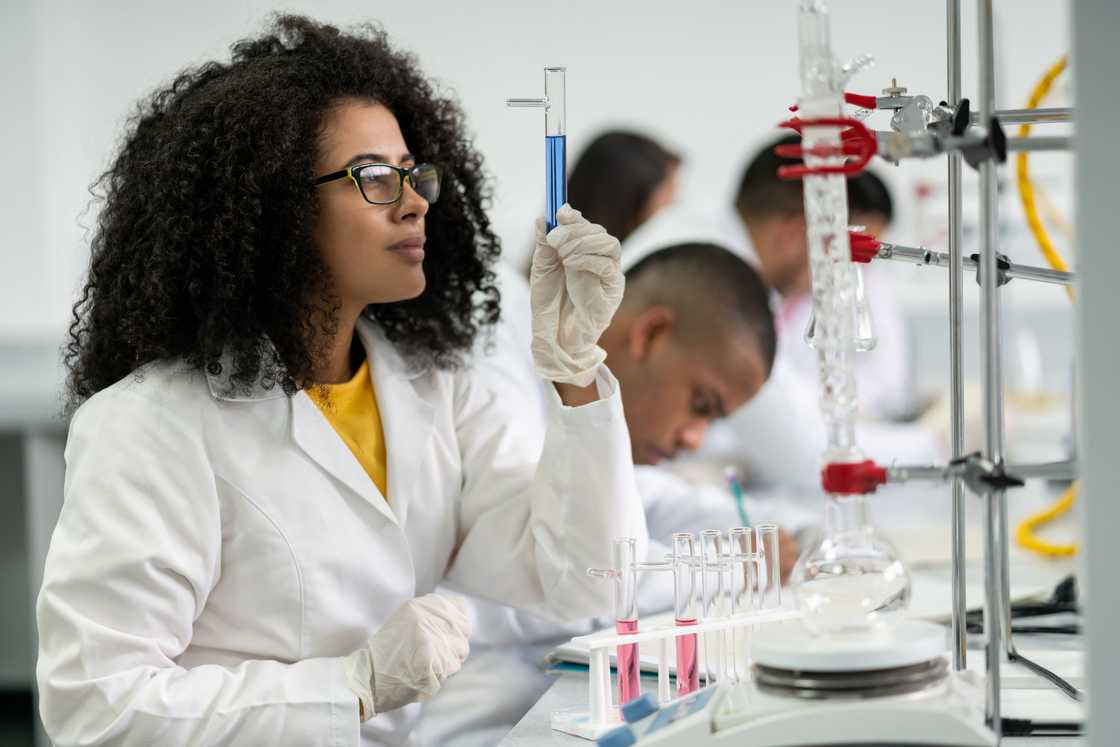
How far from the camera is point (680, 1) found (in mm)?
3930

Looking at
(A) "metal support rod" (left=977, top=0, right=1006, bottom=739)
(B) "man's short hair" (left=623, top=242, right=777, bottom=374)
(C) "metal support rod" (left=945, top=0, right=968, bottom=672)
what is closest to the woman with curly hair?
(C) "metal support rod" (left=945, top=0, right=968, bottom=672)

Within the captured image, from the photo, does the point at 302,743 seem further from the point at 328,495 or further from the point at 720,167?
the point at 720,167

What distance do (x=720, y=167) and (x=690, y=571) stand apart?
2.94 m

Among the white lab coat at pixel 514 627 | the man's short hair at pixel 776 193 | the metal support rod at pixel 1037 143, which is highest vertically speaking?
the man's short hair at pixel 776 193

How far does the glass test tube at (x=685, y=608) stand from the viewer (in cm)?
116

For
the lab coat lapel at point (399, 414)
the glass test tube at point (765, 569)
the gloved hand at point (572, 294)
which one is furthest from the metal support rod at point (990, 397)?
the lab coat lapel at point (399, 414)

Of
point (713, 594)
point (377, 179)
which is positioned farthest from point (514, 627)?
point (377, 179)

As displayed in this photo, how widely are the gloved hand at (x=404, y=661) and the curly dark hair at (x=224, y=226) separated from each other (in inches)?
13.6

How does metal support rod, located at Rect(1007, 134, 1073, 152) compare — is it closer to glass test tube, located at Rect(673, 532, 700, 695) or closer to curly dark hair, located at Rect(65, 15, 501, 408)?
glass test tube, located at Rect(673, 532, 700, 695)

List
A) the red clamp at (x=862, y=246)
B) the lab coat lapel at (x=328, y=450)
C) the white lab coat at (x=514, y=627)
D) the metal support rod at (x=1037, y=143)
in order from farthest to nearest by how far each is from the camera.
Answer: the white lab coat at (x=514, y=627)
the lab coat lapel at (x=328, y=450)
the red clamp at (x=862, y=246)
the metal support rod at (x=1037, y=143)

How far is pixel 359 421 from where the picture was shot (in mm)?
1604

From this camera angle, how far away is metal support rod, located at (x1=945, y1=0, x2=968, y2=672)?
3.57ft

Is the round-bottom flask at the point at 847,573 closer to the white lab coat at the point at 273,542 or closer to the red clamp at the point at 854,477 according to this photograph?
the red clamp at the point at 854,477

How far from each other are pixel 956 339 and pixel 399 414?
79 cm
